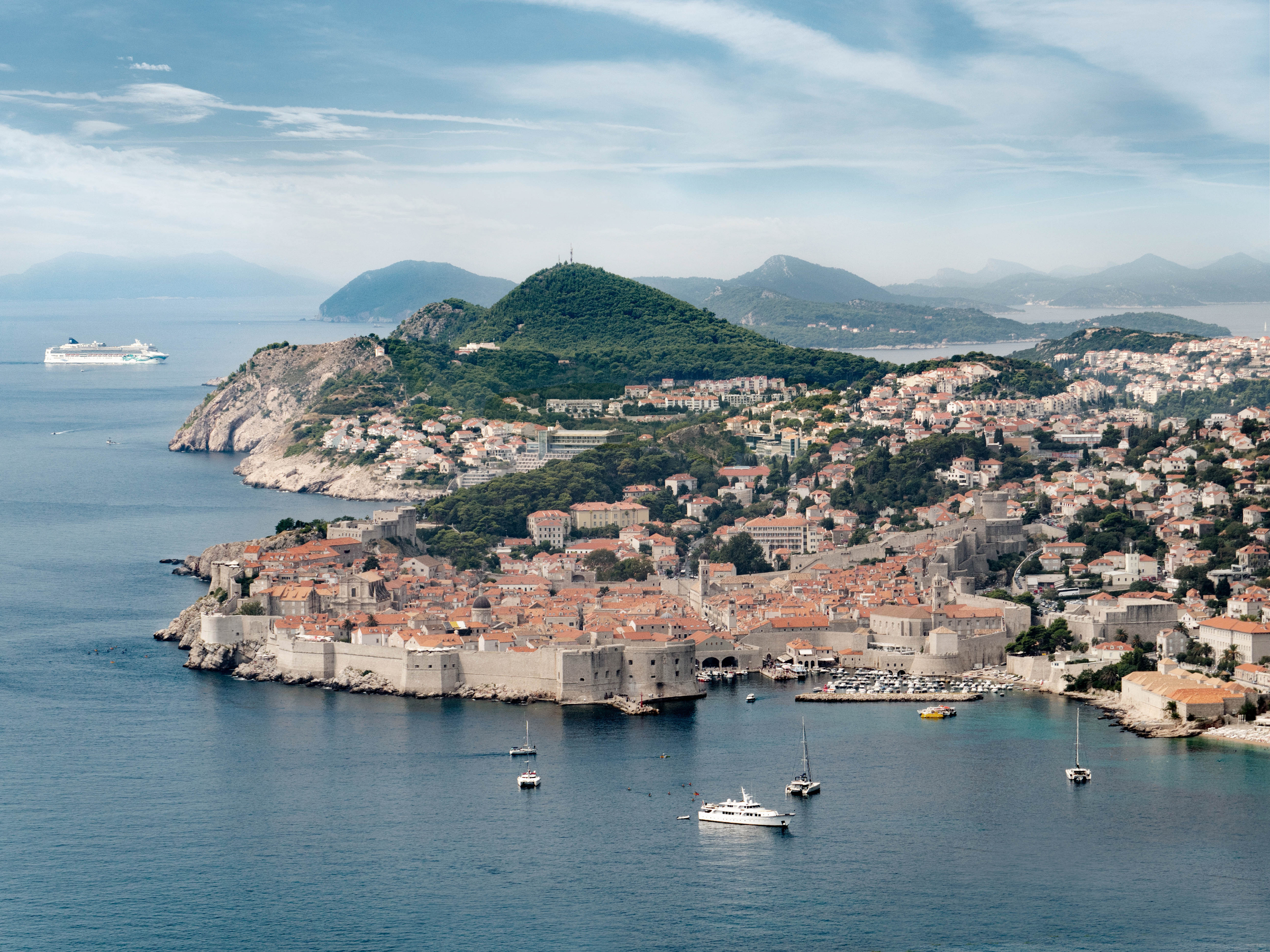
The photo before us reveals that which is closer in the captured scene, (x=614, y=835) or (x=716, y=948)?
(x=716, y=948)

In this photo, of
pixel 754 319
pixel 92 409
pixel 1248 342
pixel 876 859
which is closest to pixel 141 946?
pixel 876 859

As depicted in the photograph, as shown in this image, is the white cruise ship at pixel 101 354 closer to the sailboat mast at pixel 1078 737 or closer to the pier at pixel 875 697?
the pier at pixel 875 697

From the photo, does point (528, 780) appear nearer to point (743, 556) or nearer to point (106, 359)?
point (743, 556)

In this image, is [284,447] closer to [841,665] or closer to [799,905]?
[841,665]

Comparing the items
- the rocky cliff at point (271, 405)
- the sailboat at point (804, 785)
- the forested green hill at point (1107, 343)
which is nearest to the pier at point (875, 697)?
the sailboat at point (804, 785)

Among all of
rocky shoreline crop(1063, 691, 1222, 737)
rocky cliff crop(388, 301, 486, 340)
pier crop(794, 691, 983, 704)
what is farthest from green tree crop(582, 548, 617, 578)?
rocky cliff crop(388, 301, 486, 340)

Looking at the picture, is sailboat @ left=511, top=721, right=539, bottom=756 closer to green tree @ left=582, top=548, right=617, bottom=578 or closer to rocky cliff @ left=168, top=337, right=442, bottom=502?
green tree @ left=582, top=548, right=617, bottom=578
